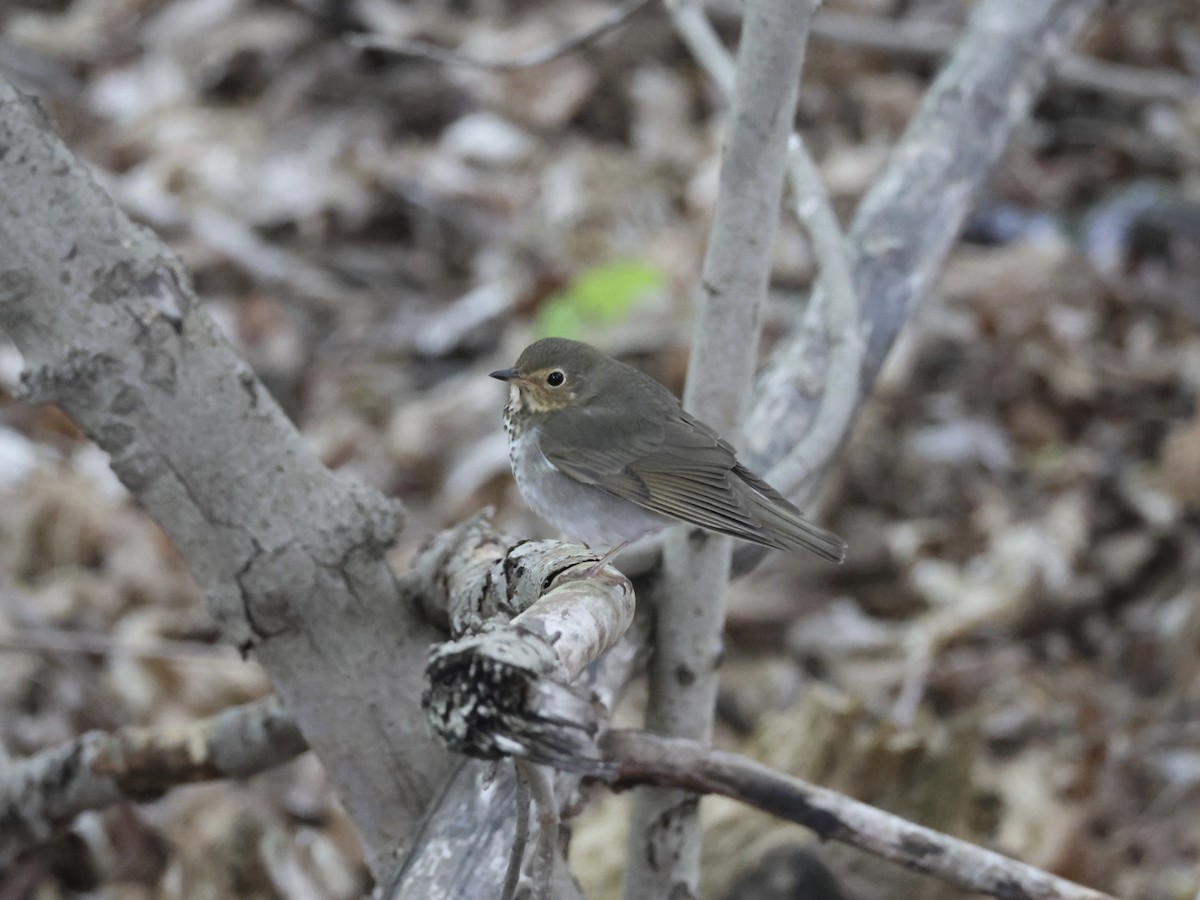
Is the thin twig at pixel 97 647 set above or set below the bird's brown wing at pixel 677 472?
below

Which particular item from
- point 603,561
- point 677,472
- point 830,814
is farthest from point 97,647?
point 830,814

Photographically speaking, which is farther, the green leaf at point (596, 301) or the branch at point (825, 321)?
the green leaf at point (596, 301)

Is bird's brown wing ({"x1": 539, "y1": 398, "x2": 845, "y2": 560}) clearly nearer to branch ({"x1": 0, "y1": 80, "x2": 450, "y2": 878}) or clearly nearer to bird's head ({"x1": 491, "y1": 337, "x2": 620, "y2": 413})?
bird's head ({"x1": 491, "y1": 337, "x2": 620, "y2": 413})

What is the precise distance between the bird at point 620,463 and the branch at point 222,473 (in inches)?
18.0

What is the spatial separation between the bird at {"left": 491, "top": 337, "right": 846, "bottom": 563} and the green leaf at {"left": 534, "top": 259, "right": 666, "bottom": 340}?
7.66ft

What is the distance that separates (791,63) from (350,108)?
16.4ft

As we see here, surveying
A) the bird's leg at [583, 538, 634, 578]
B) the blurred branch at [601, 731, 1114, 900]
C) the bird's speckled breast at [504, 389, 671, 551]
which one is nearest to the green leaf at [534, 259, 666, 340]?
the bird's speckled breast at [504, 389, 671, 551]

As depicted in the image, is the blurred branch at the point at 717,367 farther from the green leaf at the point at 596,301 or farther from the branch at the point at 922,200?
the green leaf at the point at 596,301

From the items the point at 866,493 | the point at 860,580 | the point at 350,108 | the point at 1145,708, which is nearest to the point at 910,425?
the point at 866,493

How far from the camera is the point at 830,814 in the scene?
2.27 metres

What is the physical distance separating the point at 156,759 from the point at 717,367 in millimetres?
1404

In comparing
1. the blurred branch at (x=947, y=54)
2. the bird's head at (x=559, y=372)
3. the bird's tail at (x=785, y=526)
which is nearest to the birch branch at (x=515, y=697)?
the bird's tail at (x=785, y=526)

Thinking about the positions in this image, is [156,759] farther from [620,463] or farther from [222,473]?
[620,463]

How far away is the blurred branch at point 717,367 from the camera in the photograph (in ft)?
7.11
